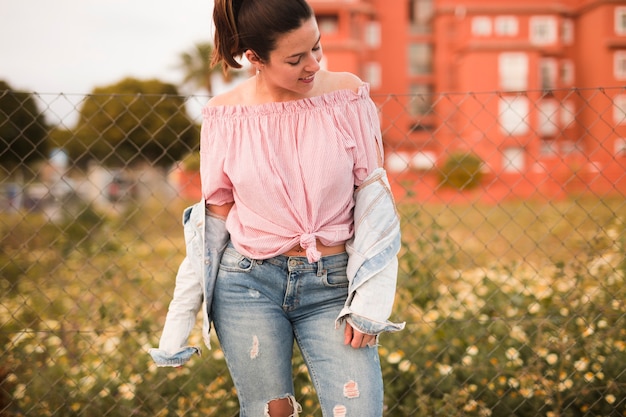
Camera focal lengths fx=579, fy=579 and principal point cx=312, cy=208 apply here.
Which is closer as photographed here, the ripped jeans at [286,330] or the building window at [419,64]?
the ripped jeans at [286,330]

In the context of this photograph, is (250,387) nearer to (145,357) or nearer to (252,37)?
(252,37)

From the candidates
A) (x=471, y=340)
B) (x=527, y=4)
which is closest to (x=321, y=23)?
(x=527, y=4)

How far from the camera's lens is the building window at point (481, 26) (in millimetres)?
25250

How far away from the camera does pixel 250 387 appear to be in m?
1.63

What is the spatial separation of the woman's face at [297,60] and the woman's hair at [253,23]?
0.02 meters

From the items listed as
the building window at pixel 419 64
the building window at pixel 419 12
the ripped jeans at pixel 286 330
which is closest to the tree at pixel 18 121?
the ripped jeans at pixel 286 330

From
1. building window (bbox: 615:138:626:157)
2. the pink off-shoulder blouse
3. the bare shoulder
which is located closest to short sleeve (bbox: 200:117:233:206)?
the pink off-shoulder blouse

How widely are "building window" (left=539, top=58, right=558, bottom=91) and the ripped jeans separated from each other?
90.2 feet

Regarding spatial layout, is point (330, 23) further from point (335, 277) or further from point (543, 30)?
point (335, 277)

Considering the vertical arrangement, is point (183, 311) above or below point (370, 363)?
above

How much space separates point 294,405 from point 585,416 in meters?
1.45

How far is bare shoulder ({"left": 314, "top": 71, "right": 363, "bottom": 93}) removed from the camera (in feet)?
5.47

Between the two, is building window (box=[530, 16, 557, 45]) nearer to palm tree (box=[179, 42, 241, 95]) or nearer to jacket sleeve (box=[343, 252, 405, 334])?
palm tree (box=[179, 42, 241, 95])

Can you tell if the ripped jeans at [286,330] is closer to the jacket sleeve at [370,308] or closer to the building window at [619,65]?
the jacket sleeve at [370,308]
